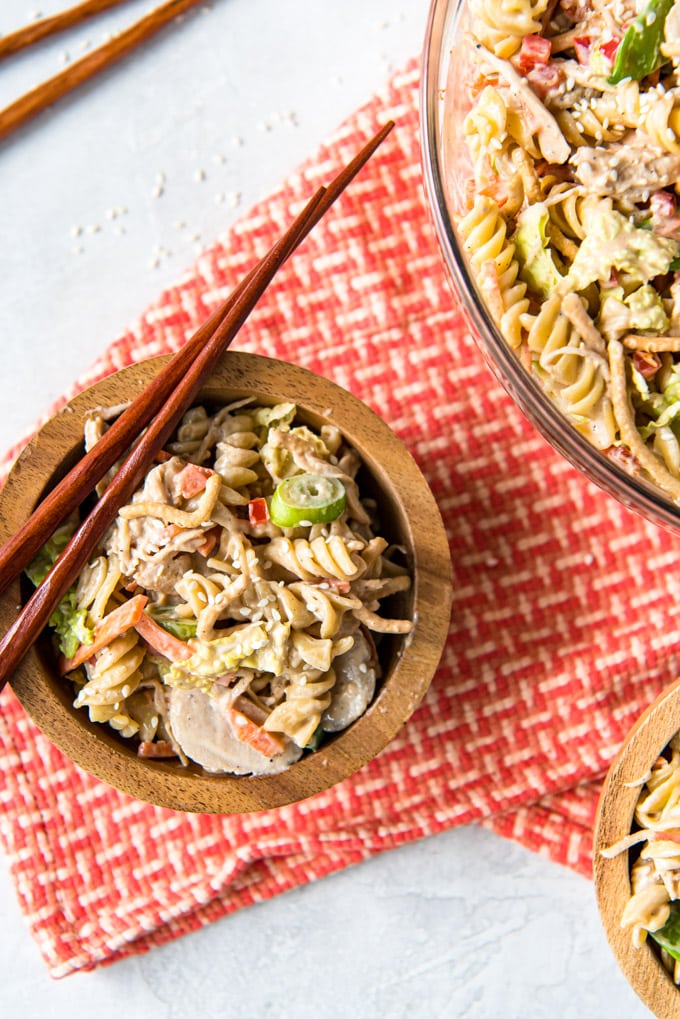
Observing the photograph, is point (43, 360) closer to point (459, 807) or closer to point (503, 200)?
point (503, 200)

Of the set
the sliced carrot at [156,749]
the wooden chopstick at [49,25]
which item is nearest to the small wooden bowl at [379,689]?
the sliced carrot at [156,749]

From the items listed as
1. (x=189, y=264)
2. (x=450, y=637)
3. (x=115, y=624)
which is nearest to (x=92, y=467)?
(x=115, y=624)

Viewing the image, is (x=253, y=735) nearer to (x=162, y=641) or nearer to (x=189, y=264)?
(x=162, y=641)

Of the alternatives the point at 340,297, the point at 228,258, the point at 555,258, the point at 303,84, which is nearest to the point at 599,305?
the point at 555,258

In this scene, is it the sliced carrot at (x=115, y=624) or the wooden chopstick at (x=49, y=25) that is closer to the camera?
the sliced carrot at (x=115, y=624)

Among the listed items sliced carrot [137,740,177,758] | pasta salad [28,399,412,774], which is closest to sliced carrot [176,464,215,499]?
pasta salad [28,399,412,774]

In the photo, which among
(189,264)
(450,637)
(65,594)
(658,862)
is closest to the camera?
(65,594)

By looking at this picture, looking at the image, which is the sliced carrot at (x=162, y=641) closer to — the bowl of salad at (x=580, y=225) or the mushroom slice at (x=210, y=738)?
the mushroom slice at (x=210, y=738)
